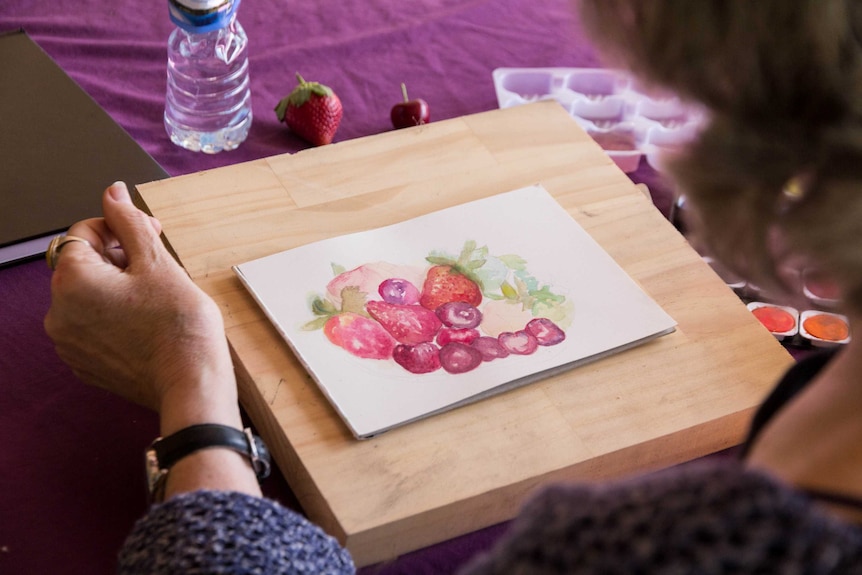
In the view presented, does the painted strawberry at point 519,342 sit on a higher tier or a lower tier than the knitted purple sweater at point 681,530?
lower

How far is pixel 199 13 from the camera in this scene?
112 cm

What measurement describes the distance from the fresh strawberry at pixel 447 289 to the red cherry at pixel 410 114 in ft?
1.21

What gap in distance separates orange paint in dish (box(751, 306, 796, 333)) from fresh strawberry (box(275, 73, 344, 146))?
0.57 m

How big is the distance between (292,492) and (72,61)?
2.65 feet

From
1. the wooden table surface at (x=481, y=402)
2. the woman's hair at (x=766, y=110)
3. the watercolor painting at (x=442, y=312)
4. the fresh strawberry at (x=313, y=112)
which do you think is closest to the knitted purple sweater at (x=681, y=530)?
the woman's hair at (x=766, y=110)

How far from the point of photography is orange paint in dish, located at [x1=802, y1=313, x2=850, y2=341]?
1049mm

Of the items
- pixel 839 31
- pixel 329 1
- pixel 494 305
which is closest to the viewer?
pixel 839 31

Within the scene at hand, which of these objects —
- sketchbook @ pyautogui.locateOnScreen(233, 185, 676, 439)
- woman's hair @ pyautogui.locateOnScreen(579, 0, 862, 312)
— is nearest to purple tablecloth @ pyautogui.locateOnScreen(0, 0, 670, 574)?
sketchbook @ pyautogui.locateOnScreen(233, 185, 676, 439)

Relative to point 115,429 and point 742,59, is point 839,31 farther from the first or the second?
point 115,429

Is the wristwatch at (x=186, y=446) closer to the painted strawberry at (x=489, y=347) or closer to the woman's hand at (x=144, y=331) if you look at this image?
the woman's hand at (x=144, y=331)

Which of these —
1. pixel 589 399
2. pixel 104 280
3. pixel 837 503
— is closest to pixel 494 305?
pixel 589 399

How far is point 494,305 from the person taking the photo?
967 millimetres

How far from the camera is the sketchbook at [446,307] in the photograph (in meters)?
0.88

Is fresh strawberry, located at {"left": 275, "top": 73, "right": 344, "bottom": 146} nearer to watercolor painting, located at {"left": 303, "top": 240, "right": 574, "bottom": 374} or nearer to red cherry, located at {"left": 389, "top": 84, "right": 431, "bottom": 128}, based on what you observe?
red cherry, located at {"left": 389, "top": 84, "right": 431, "bottom": 128}
